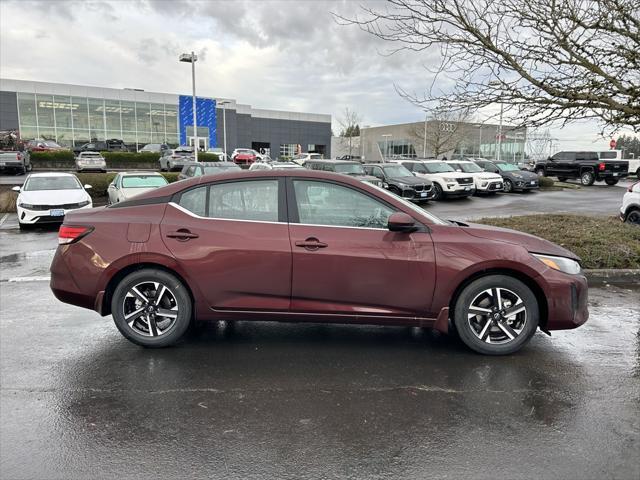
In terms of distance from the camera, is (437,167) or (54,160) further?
(54,160)

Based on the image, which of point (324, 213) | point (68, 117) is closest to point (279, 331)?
point (324, 213)

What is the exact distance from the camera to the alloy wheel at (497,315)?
427 cm

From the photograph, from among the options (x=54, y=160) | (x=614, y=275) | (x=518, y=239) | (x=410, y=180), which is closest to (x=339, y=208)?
(x=518, y=239)

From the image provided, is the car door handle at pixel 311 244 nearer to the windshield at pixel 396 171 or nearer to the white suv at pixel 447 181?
the windshield at pixel 396 171

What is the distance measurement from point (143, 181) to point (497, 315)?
1344 centimetres

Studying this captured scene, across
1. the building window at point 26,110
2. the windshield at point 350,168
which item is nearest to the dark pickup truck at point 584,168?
the windshield at point 350,168

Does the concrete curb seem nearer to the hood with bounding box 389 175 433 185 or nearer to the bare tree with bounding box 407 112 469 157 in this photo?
the hood with bounding box 389 175 433 185

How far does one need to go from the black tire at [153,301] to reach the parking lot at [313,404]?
13cm

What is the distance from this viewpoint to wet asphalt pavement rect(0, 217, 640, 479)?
2.81 meters

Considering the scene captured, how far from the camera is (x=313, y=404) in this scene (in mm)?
3494

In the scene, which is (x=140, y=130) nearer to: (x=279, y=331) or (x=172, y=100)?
(x=172, y=100)

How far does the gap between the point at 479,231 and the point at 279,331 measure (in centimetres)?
229

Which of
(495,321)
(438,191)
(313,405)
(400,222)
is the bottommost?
(313,405)

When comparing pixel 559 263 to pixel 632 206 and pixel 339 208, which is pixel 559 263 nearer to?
pixel 339 208
